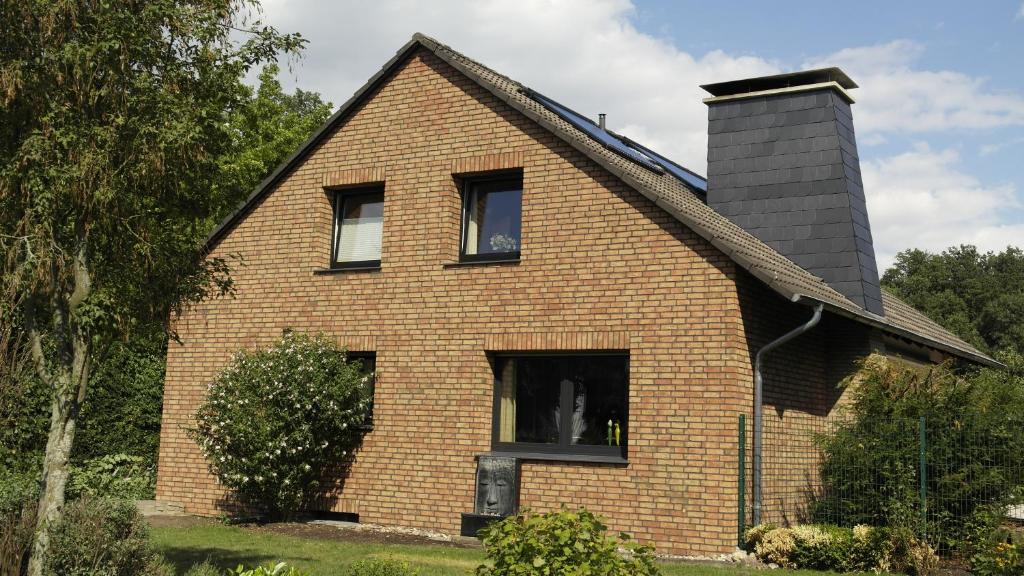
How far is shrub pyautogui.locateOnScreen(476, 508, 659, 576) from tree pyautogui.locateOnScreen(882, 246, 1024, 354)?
54648mm

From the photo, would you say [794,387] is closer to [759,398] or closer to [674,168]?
[759,398]

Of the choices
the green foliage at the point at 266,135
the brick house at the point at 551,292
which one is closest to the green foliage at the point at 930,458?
the brick house at the point at 551,292

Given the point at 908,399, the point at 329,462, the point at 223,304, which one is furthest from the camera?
the point at 223,304

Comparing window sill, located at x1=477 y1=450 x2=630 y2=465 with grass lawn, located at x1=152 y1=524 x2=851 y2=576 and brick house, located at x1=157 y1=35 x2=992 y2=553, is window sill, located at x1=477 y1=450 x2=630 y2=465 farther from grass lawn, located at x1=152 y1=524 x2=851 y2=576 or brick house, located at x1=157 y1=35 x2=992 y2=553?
grass lawn, located at x1=152 y1=524 x2=851 y2=576

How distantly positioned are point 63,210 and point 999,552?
31.2 feet

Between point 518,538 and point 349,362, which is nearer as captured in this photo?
point 518,538

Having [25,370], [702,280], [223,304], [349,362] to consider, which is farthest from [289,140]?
[702,280]

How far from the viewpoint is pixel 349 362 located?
50.4 ft

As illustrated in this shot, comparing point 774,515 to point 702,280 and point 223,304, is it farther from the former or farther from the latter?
point 223,304

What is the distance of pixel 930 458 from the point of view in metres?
11.9

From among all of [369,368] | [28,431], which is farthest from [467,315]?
[28,431]

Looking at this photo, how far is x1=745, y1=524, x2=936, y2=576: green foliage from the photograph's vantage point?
11.1 m

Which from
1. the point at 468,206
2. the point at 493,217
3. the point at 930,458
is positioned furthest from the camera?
the point at 468,206

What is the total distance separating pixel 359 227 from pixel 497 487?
501 centimetres
